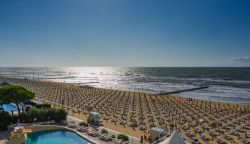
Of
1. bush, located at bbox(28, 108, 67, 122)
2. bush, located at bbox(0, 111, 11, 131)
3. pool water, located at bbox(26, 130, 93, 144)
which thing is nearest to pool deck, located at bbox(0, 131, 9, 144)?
bush, located at bbox(0, 111, 11, 131)

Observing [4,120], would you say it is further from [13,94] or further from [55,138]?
[55,138]

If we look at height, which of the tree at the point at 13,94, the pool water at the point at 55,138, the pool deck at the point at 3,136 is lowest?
the pool water at the point at 55,138

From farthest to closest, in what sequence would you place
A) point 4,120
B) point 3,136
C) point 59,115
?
1. point 59,115
2. point 4,120
3. point 3,136

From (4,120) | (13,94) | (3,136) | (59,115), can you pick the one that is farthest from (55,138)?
(13,94)

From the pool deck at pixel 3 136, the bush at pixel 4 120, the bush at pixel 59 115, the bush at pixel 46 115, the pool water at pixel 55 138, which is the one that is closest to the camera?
the pool deck at pixel 3 136

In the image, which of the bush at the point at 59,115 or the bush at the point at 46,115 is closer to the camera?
the bush at the point at 46,115

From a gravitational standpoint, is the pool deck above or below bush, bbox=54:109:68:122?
below

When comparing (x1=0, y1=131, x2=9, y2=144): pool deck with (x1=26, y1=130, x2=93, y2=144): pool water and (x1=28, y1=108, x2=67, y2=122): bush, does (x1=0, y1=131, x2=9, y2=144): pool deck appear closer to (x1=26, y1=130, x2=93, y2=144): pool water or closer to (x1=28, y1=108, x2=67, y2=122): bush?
(x1=26, y1=130, x2=93, y2=144): pool water

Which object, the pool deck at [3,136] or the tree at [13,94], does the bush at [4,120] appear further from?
the tree at [13,94]

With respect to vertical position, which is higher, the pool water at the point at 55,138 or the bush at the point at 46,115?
the bush at the point at 46,115

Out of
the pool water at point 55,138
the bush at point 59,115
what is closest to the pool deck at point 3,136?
the pool water at point 55,138
